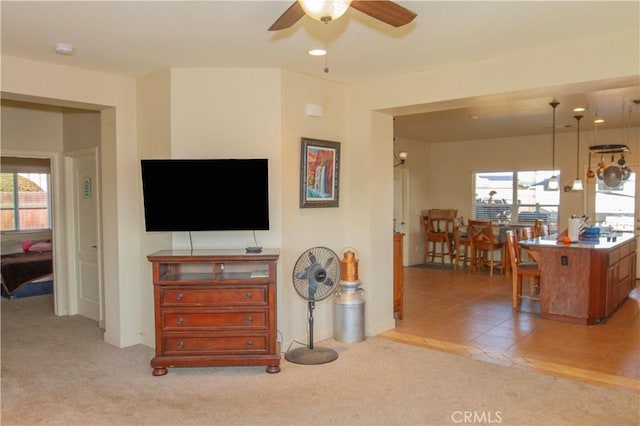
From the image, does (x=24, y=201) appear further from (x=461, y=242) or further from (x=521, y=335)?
(x=521, y=335)

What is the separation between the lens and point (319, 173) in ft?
14.7

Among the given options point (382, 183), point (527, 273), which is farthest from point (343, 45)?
point (527, 273)

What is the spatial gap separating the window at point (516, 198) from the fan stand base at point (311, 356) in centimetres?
612

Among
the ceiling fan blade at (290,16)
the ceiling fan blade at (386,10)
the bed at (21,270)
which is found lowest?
the bed at (21,270)

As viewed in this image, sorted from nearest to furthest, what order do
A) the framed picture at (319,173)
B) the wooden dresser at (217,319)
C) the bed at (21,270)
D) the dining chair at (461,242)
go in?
the wooden dresser at (217,319), the framed picture at (319,173), the bed at (21,270), the dining chair at (461,242)

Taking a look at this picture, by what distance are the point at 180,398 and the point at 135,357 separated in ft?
3.59

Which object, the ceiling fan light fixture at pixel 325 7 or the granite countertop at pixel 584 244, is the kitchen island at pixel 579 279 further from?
the ceiling fan light fixture at pixel 325 7

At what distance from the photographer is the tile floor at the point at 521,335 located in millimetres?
3896

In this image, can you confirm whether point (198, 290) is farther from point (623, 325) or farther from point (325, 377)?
point (623, 325)

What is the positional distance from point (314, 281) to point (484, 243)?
17.3ft

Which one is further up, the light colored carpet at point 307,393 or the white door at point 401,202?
the white door at point 401,202

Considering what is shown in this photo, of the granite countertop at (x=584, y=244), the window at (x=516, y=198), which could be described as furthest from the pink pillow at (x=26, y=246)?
the window at (x=516, y=198)

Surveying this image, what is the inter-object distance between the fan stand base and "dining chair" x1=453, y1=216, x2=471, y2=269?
528 centimetres

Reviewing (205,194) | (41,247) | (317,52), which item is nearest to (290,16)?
(317,52)
